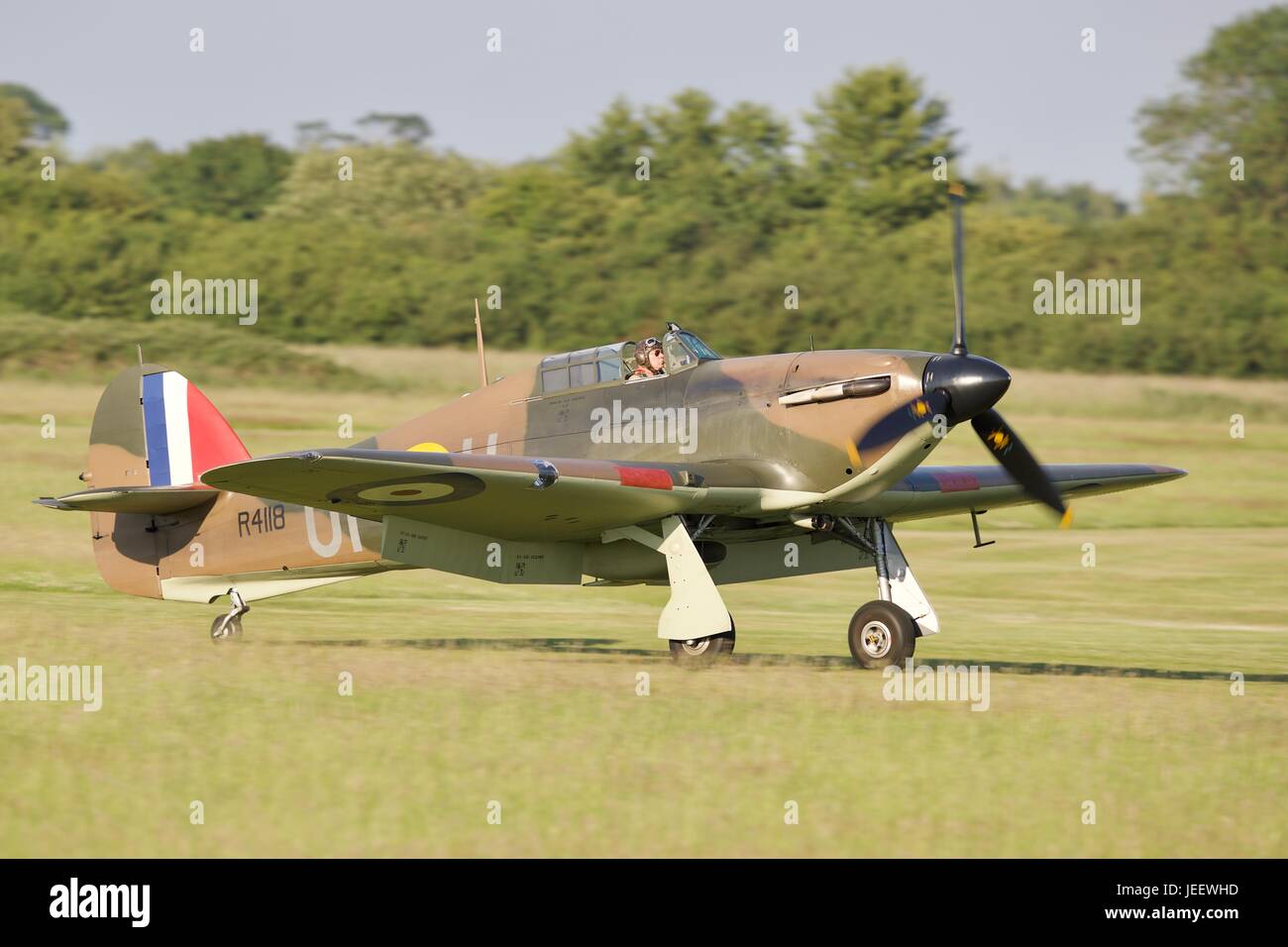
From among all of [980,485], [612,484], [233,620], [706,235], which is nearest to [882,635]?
[612,484]

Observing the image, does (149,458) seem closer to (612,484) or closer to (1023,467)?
(612,484)

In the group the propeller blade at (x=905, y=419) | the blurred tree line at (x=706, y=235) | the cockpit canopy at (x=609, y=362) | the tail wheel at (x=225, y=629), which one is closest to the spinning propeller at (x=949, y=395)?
the propeller blade at (x=905, y=419)

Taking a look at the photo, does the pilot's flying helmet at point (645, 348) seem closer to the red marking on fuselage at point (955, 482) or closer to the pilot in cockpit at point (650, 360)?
the pilot in cockpit at point (650, 360)

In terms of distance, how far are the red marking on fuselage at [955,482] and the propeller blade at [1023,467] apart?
82cm

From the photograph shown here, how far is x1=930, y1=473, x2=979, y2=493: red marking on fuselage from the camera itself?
14.3 metres

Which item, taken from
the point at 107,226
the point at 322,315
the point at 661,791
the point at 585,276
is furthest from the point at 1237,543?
the point at 107,226

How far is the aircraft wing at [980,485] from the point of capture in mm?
13945

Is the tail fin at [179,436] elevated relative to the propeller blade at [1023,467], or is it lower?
elevated

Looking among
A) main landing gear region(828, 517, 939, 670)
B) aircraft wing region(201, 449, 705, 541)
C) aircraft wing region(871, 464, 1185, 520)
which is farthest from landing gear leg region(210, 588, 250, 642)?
aircraft wing region(871, 464, 1185, 520)

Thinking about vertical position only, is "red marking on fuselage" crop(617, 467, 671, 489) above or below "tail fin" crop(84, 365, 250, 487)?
below

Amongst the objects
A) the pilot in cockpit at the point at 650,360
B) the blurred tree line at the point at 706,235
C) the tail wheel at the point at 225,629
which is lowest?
the tail wheel at the point at 225,629

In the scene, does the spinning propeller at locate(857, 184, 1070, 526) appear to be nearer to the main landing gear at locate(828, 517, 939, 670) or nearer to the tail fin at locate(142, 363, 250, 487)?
the main landing gear at locate(828, 517, 939, 670)

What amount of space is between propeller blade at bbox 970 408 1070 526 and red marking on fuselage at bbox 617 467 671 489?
2.95 meters
